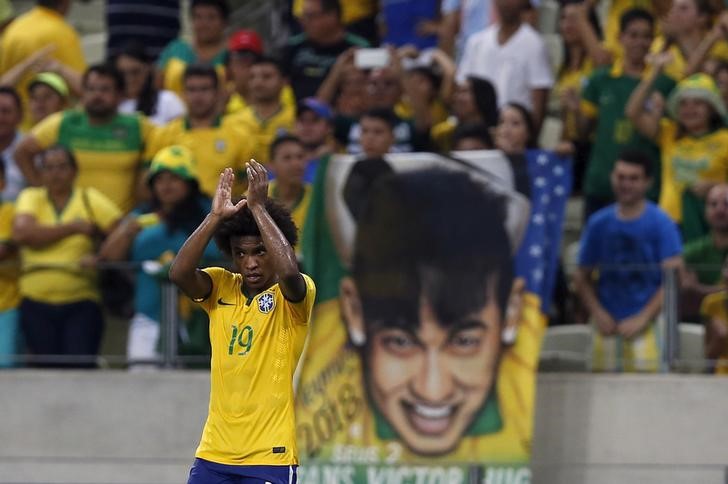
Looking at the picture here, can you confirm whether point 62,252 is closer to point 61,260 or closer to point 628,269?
point 61,260

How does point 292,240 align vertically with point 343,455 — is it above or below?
above

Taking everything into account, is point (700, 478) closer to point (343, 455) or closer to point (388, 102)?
point (343, 455)

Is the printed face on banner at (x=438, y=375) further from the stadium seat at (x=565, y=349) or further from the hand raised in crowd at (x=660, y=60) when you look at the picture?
the hand raised in crowd at (x=660, y=60)

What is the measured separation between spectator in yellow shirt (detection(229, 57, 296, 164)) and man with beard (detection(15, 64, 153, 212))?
0.73 m

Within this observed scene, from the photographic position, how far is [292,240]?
7.43 m

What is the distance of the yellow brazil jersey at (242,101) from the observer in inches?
497

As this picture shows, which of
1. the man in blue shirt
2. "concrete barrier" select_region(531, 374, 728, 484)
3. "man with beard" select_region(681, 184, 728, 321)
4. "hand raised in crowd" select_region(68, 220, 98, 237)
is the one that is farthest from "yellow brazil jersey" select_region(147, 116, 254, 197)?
"man with beard" select_region(681, 184, 728, 321)

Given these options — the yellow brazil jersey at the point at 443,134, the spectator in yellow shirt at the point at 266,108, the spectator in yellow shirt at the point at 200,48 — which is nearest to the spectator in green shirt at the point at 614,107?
the yellow brazil jersey at the point at 443,134

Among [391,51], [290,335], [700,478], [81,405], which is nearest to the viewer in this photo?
[290,335]

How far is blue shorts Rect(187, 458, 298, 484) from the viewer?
23.4 feet

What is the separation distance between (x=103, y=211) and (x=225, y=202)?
4.68m

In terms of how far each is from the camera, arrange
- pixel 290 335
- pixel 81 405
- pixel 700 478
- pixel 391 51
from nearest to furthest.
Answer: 1. pixel 290 335
2. pixel 700 478
3. pixel 81 405
4. pixel 391 51

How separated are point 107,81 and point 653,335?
4203 millimetres

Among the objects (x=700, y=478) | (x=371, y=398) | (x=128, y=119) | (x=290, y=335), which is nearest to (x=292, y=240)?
(x=290, y=335)
